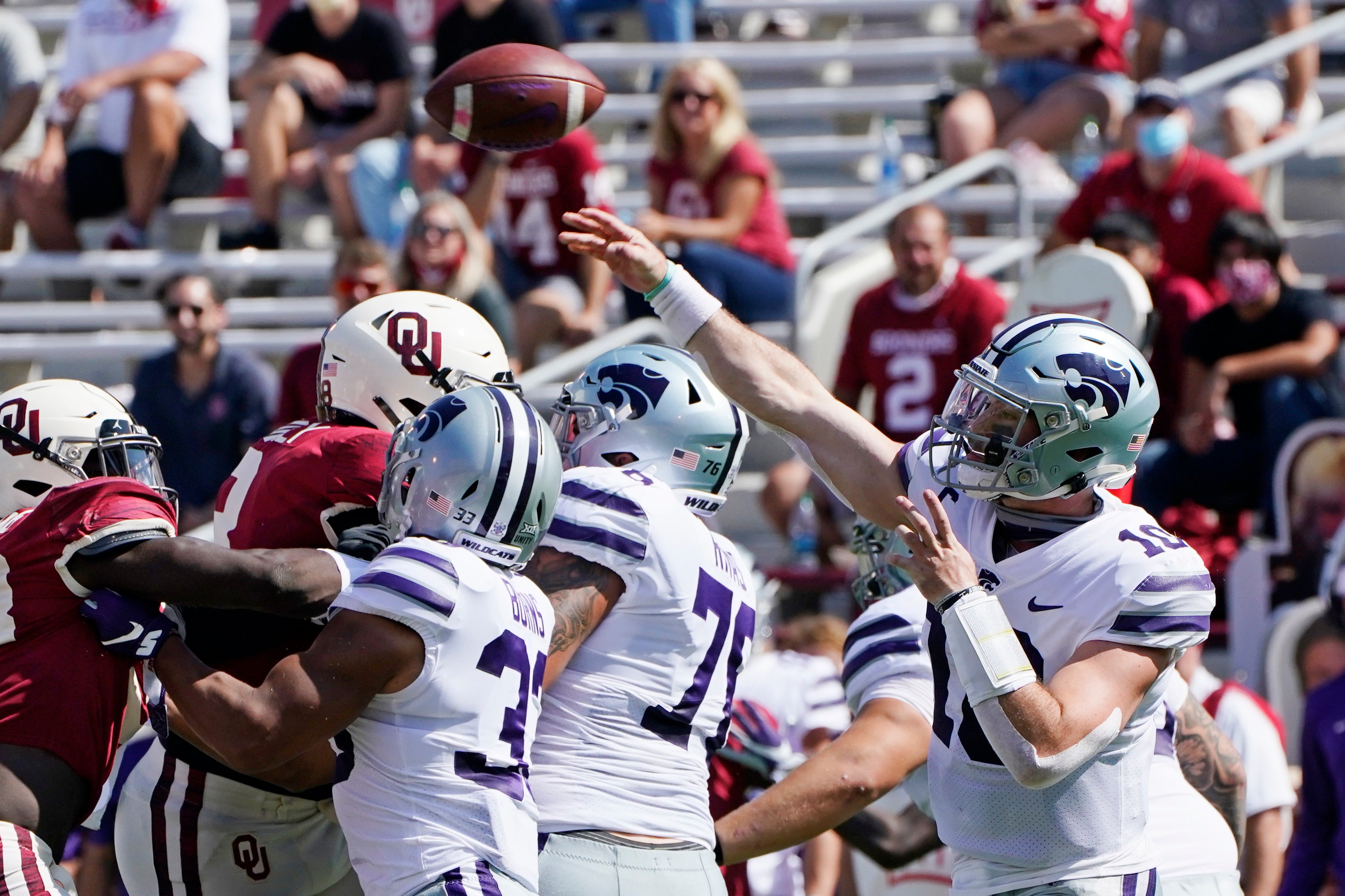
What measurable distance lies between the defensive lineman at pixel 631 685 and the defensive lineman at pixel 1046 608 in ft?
1.41

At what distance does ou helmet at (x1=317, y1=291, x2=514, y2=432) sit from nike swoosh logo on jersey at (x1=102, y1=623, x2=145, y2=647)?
0.79 metres

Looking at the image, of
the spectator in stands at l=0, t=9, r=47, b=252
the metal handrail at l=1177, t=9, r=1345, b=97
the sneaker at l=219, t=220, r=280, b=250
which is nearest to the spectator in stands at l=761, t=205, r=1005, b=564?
the metal handrail at l=1177, t=9, r=1345, b=97

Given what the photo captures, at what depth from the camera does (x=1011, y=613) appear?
3.26 metres

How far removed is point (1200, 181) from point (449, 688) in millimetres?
5541

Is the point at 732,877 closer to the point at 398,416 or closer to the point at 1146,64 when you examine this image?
the point at 398,416

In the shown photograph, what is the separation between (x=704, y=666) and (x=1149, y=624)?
2.90 feet

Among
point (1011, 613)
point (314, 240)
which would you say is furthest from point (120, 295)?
point (1011, 613)

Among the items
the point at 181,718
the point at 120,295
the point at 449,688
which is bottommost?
the point at 120,295

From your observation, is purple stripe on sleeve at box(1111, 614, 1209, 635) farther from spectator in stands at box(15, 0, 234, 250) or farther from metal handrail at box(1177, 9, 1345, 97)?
spectator in stands at box(15, 0, 234, 250)

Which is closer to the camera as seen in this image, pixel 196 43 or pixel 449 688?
pixel 449 688

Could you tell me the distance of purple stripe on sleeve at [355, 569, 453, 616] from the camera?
9.72 feet

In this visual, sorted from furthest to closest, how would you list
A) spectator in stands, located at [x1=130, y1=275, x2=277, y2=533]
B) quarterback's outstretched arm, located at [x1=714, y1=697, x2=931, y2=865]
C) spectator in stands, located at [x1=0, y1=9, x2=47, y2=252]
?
spectator in stands, located at [x1=0, y1=9, x2=47, y2=252], spectator in stands, located at [x1=130, y1=275, x2=277, y2=533], quarterback's outstretched arm, located at [x1=714, y1=697, x2=931, y2=865]

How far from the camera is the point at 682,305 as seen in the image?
383 centimetres

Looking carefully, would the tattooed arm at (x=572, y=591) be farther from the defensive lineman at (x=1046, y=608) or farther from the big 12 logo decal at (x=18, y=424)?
the big 12 logo decal at (x=18, y=424)
